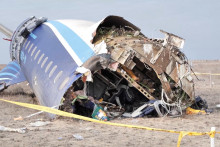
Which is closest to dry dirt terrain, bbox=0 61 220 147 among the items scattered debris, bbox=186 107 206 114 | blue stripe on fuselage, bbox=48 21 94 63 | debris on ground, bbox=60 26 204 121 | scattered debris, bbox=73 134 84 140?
scattered debris, bbox=73 134 84 140

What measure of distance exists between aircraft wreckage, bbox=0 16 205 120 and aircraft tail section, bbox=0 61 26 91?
4.91 meters

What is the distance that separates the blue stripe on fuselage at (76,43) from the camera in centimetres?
1335

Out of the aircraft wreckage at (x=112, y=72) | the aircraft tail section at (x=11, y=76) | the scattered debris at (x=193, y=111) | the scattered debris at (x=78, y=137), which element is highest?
the aircraft wreckage at (x=112, y=72)

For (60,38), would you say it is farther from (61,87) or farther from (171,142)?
(171,142)

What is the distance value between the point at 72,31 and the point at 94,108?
13.0 ft

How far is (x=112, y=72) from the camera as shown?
14.1m

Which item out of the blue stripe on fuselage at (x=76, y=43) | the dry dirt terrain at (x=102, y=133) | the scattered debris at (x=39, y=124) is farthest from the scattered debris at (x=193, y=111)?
the scattered debris at (x=39, y=124)

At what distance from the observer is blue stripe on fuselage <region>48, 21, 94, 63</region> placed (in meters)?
13.4

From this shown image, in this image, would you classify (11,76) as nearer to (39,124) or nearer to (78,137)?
(39,124)

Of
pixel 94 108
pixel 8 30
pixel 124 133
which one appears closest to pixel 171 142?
pixel 124 133

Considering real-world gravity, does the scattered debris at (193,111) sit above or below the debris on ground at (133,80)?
below

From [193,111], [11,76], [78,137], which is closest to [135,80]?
[193,111]

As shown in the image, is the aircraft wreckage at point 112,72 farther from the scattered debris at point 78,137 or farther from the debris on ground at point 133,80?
the scattered debris at point 78,137

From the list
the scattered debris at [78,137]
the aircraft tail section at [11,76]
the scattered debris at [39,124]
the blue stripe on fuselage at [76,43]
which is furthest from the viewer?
the aircraft tail section at [11,76]
